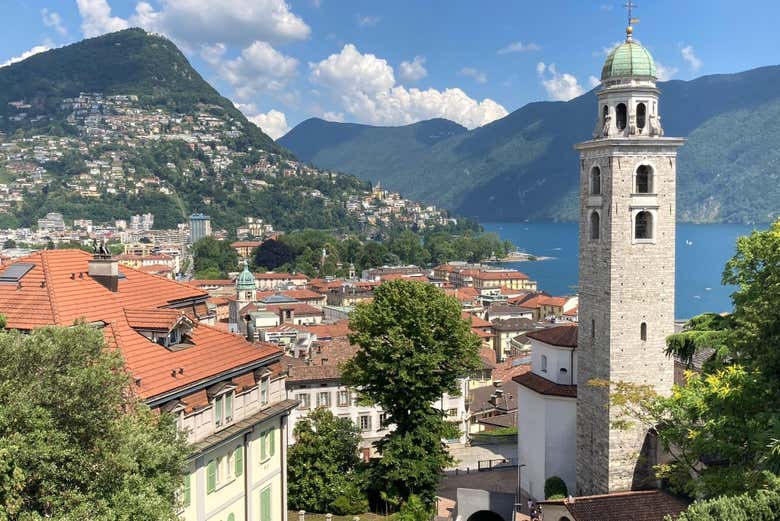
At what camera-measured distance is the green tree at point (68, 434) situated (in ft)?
38.0

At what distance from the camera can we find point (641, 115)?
29.2 metres

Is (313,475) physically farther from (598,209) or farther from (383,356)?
(598,209)

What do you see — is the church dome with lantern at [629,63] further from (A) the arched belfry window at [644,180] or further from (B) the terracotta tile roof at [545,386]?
(B) the terracotta tile roof at [545,386]

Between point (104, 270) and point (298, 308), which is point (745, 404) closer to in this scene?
point (104, 270)

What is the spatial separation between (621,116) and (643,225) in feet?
14.1

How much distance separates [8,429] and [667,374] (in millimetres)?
23975

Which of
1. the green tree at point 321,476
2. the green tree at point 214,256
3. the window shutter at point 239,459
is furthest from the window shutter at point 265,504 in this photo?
the green tree at point 214,256

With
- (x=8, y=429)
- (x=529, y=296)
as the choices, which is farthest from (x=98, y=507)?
(x=529, y=296)

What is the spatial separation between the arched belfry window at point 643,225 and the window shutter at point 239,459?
54.3 feet

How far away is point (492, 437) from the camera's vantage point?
46.4m

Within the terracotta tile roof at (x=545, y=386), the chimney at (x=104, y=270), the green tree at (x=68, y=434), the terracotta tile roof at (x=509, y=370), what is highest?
the chimney at (x=104, y=270)

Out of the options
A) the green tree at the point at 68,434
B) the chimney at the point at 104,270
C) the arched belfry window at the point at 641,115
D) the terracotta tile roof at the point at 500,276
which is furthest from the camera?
the terracotta tile roof at the point at 500,276

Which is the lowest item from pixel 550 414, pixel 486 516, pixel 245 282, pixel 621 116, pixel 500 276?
pixel 486 516

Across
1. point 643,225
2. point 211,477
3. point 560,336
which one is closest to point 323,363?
point 560,336
